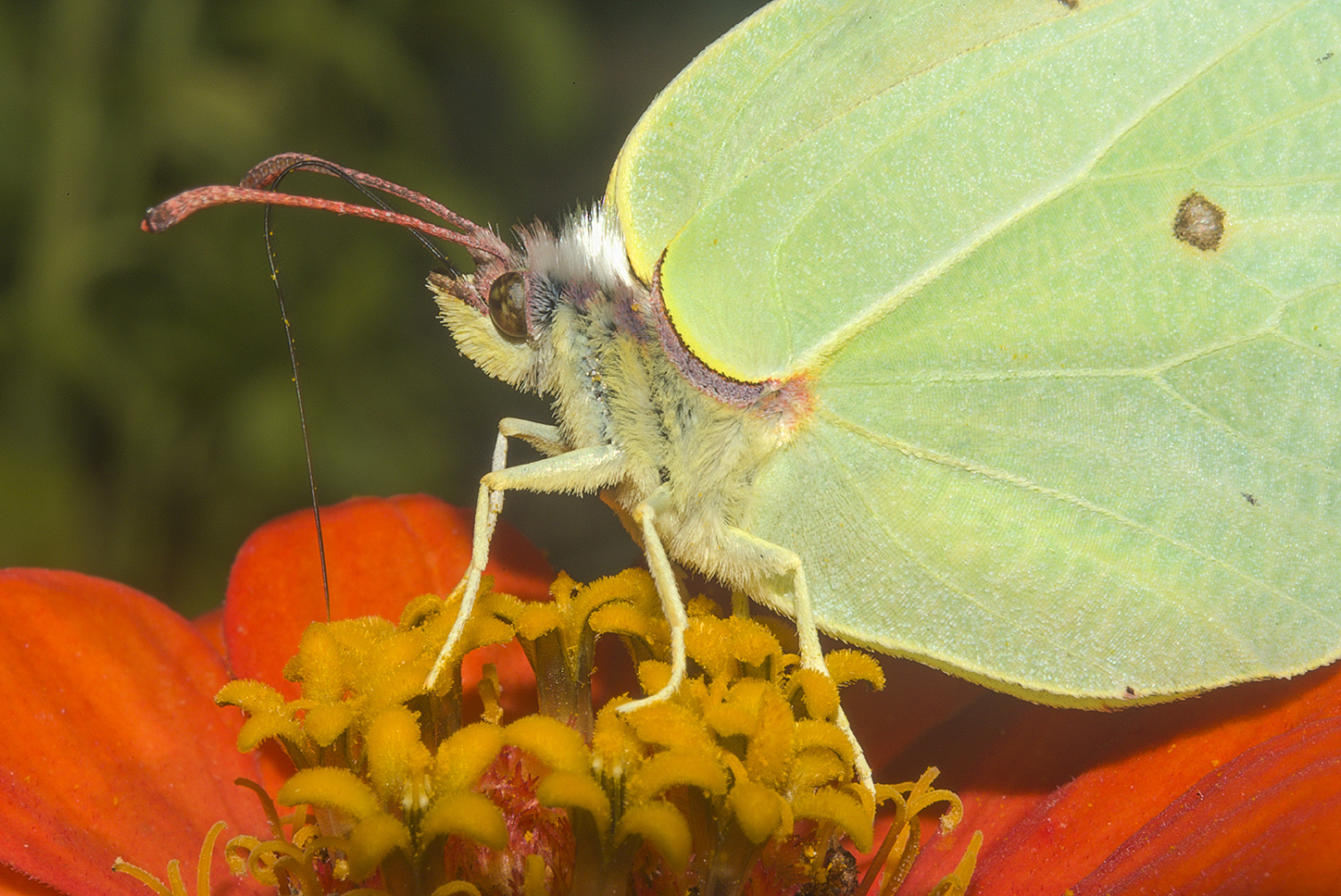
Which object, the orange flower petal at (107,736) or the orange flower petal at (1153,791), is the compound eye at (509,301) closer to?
the orange flower petal at (107,736)

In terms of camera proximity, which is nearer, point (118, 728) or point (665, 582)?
point (665, 582)

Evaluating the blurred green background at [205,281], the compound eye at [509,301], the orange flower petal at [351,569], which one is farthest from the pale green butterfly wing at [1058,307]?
the blurred green background at [205,281]

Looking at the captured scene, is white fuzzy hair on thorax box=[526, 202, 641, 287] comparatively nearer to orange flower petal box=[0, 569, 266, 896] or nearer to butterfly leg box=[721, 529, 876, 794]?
butterfly leg box=[721, 529, 876, 794]

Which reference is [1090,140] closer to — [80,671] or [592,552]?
[592,552]

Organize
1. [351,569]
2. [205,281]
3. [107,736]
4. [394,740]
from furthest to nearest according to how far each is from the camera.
Result: [205,281] → [351,569] → [107,736] → [394,740]

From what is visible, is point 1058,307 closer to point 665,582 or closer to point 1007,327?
point 1007,327

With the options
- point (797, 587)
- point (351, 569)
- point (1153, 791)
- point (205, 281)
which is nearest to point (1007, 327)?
point (797, 587)
